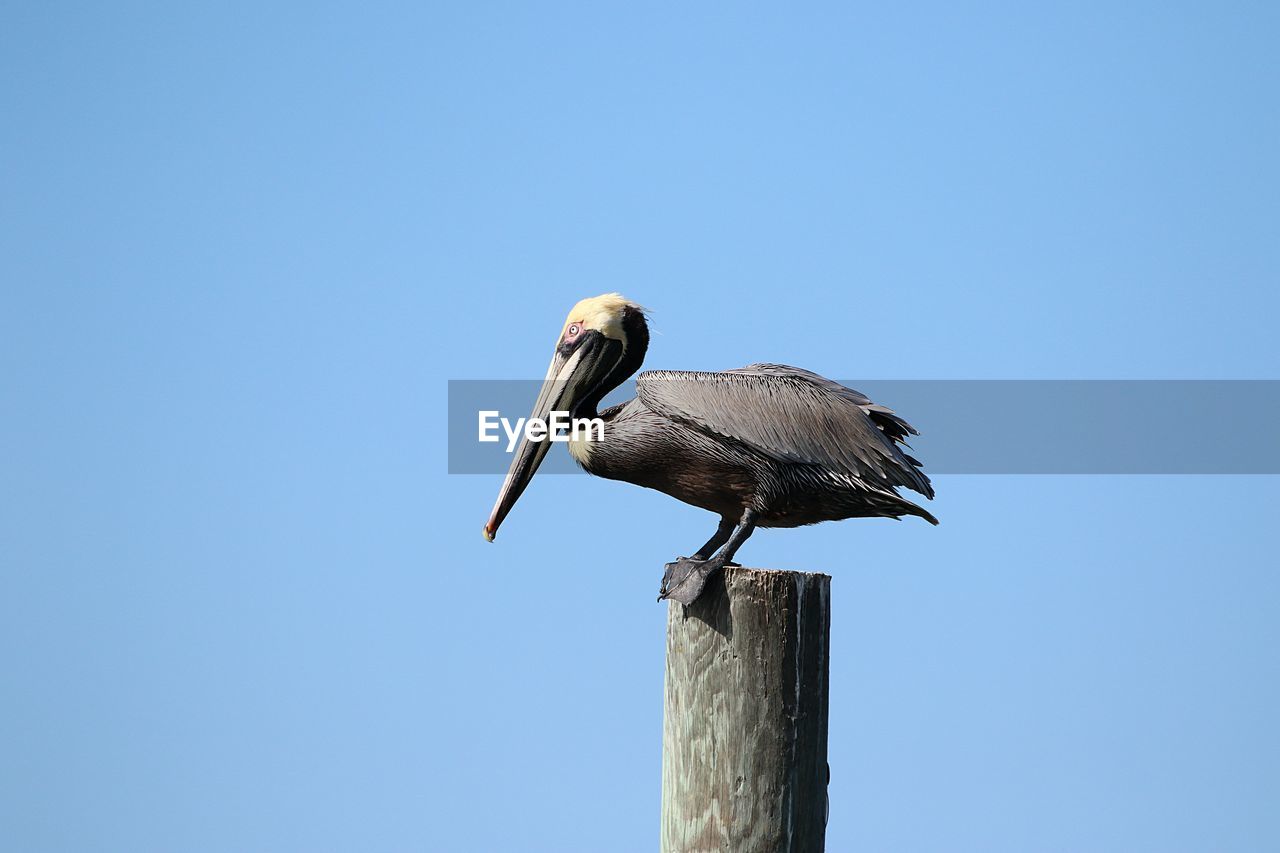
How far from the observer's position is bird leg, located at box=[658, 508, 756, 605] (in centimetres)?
442

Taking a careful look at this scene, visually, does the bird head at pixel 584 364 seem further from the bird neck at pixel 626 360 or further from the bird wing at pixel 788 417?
the bird wing at pixel 788 417

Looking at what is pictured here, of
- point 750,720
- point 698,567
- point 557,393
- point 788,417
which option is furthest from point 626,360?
point 750,720

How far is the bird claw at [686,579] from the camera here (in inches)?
173

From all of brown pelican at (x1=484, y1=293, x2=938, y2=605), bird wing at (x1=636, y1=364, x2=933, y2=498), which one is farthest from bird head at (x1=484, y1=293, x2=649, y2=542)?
bird wing at (x1=636, y1=364, x2=933, y2=498)

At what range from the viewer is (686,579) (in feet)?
14.7

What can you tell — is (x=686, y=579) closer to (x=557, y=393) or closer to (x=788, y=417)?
(x=788, y=417)

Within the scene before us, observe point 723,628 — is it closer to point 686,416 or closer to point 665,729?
point 665,729

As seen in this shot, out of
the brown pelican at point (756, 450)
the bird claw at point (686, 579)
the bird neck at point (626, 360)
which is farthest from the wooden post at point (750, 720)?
the bird neck at point (626, 360)

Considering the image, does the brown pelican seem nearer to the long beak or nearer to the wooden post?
the long beak

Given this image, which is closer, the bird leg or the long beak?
the bird leg

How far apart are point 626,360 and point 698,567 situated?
1176 millimetres

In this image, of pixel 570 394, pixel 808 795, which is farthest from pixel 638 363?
pixel 808 795

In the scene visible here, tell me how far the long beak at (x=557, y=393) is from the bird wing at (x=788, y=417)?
1.05 ft

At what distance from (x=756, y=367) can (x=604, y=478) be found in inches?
29.1
